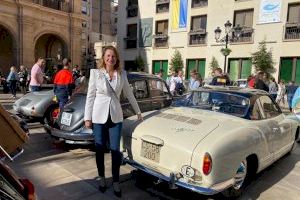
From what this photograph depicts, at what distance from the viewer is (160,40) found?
26922 millimetres

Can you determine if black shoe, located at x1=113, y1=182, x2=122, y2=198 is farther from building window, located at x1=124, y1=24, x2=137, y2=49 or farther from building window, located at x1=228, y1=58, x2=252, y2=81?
building window, located at x1=124, y1=24, x2=137, y2=49

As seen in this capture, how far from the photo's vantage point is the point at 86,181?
445cm

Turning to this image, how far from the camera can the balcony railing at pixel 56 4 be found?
74.0 feet

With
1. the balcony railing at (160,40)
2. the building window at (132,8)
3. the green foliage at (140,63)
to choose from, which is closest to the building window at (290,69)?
the balcony railing at (160,40)

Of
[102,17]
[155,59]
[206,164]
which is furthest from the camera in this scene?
[102,17]

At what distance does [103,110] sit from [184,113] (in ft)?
4.48

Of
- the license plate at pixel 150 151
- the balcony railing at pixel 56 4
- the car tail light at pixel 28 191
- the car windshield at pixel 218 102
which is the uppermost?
the balcony railing at pixel 56 4

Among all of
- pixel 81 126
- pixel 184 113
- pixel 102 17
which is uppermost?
pixel 102 17

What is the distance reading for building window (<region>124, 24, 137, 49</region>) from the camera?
29.3 metres

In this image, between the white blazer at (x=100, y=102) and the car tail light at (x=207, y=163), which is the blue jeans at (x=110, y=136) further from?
the car tail light at (x=207, y=163)

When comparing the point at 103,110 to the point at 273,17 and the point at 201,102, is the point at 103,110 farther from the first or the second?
the point at 273,17

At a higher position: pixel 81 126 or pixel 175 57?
pixel 175 57

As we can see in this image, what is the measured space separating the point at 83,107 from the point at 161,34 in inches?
864

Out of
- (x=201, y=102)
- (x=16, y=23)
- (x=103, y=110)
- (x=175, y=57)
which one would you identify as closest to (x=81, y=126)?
(x=103, y=110)
